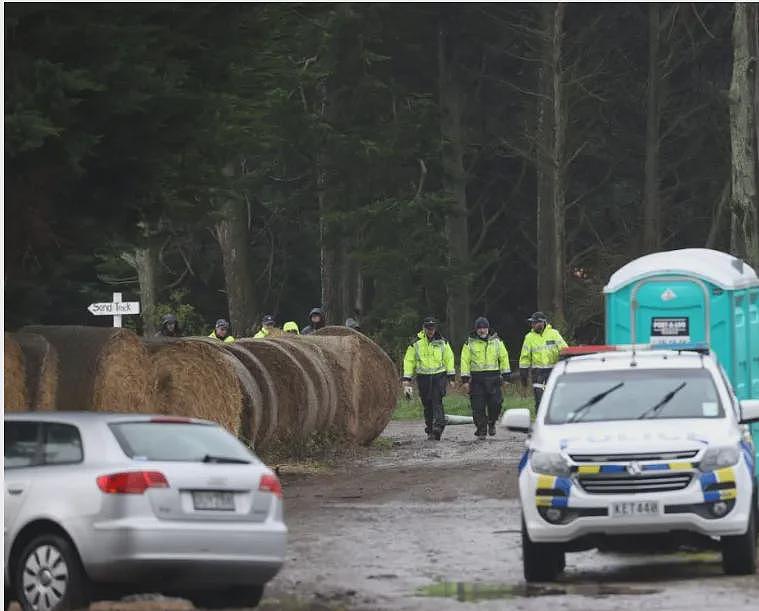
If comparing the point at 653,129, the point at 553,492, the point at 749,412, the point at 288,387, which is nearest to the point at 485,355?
the point at 288,387

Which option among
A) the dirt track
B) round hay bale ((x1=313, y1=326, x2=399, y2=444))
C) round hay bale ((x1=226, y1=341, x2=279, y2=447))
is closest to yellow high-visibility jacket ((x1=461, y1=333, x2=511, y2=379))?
round hay bale ((x1=313, y1=326, x2=399, y2=444))

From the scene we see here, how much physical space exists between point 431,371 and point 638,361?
50.8ft

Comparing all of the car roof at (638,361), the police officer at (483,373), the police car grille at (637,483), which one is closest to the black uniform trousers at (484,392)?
the police officer at (483,373)

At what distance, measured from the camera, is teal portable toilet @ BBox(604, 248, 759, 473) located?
1933 centimetres

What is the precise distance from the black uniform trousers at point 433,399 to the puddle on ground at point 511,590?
16863 millimetres

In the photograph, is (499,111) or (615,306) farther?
(499,111)

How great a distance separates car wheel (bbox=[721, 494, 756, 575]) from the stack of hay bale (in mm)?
6596

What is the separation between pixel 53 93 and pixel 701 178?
46.4m

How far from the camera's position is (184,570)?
13.0m

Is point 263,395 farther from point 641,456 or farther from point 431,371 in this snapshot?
point 641,456

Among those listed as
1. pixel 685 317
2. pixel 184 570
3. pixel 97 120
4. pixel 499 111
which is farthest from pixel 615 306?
pixel 499 111

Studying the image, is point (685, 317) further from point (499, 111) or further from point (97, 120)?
point (499, 111)

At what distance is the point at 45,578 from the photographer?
12.9m

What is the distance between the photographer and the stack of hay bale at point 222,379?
18859mm
